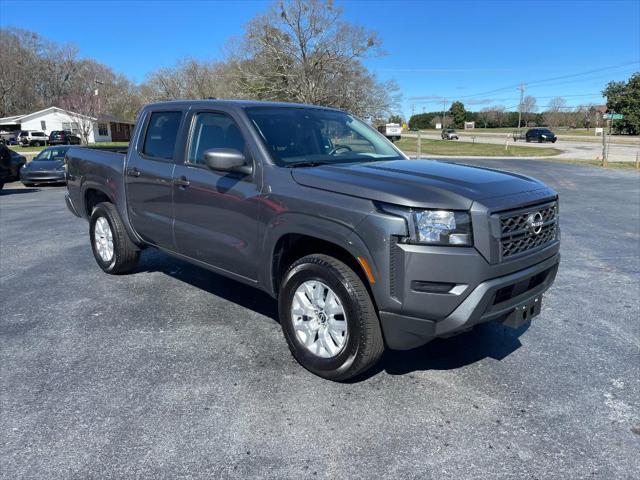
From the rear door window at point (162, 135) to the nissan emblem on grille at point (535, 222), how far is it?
3.08 m

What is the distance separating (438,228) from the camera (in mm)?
2906

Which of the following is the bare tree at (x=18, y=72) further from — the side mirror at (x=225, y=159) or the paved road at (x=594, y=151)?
the side mirror at (x=225, y=159)

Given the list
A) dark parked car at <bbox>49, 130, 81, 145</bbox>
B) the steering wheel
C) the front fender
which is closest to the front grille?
the front fender

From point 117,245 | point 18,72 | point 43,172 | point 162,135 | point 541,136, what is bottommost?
point 117,245

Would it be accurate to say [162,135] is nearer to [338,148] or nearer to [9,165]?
[338,148]

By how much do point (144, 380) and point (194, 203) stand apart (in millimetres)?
1510

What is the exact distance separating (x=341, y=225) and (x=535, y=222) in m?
1.28

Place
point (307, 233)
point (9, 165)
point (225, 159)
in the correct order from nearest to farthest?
1. point (307, 233)
2. point (225, 159)
3. point (9, 165)

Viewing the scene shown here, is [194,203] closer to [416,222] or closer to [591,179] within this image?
[416,222]

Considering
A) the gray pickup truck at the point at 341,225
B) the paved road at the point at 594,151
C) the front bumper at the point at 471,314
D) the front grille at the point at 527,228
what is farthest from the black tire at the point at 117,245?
the paved road at the point at 594,151

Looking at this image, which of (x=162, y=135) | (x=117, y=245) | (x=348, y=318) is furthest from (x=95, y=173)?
(x=348, y=318)

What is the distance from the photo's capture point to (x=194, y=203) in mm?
Answer: 4285

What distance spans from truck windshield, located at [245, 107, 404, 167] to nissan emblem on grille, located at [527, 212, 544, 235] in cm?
138

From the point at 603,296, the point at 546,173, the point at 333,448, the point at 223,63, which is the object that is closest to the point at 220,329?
the point at 333,448
